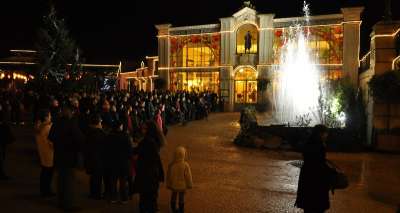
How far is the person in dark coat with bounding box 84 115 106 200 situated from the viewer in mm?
7016

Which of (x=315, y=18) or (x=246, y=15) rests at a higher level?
(x=246, y=15)

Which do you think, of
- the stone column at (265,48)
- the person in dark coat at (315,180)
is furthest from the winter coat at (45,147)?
the stone column at (265,48)

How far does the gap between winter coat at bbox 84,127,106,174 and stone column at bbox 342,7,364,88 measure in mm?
25347

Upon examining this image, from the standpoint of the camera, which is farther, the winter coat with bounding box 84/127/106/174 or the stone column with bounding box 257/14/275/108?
the stone column with bounding box 257/14/275/108

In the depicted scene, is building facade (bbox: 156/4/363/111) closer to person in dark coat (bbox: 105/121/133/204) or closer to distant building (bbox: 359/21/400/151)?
distant building (bbox: 359/21/400/151)

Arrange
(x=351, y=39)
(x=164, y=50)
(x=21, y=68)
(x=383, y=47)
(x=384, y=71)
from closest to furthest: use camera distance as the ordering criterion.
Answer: (x=384, y=71) < (x=383, y=47) < (x=351, y=39) < (x=164, y=50) < (x=21, y=68)

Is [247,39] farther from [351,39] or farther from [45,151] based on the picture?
[45,151]

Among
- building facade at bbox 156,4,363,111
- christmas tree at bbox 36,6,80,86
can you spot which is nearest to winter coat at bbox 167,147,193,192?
christmas tree at bbox 36,6,80,86

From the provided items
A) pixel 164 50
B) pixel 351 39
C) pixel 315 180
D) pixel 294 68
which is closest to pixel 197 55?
pixel 164 50

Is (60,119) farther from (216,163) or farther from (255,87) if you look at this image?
(255,87)

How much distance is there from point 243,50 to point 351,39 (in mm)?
8674

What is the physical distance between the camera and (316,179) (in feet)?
16.5

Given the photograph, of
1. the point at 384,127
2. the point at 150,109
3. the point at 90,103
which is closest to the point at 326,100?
the point at 384,127

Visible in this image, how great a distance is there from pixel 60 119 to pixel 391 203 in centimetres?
613
